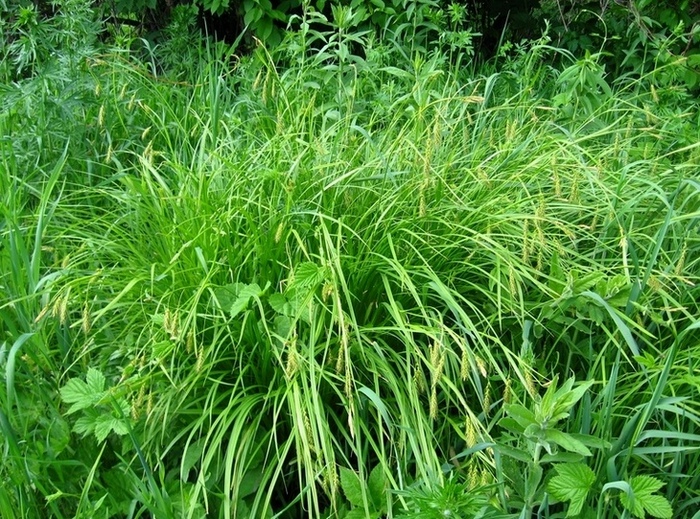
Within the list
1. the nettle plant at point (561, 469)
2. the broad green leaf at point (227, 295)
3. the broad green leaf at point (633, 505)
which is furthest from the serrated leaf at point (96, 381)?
the broad green leaf at point (633, 505)

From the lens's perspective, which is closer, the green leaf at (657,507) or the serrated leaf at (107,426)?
the green leaf at (657,507)

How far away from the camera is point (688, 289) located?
226 cm

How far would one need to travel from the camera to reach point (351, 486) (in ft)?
5.83

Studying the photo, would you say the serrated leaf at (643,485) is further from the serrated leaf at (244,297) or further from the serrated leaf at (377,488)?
the serrated leaf at (244,297)

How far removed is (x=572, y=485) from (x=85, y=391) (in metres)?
1.16

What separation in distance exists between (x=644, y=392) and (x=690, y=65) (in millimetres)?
2521

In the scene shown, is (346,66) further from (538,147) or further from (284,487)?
(284,487)

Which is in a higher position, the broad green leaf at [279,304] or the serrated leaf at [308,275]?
the serrated leaf at [308,275]

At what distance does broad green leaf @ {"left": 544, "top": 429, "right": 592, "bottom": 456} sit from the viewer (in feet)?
5.19

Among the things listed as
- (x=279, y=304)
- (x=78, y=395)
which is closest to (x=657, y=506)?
(x=279, y=304)

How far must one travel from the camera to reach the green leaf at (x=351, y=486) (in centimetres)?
177

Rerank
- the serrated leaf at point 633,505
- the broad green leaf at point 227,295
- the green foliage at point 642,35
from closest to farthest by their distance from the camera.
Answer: the serrated leaf at point 633,505 → the broad green leaf at point 227,295 → the green foliage at point 642,35

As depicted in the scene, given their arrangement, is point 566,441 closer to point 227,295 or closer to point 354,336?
point 354,336

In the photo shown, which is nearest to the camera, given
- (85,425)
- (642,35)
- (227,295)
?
(85,425)
